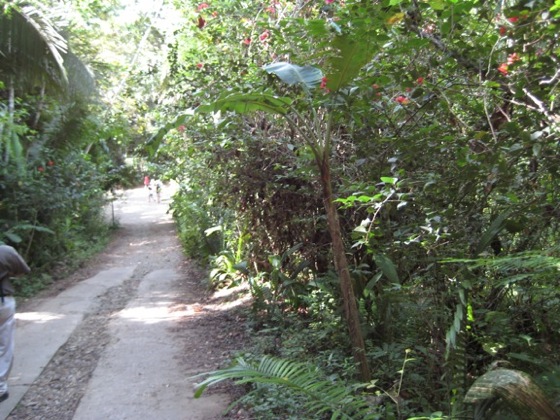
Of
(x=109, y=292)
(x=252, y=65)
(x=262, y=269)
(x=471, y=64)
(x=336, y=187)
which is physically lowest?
(x=109, y=292)

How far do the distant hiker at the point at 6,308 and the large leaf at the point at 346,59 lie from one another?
3.76 m

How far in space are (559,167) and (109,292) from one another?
8980 mm

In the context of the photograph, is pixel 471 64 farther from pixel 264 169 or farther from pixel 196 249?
pixel 196 249

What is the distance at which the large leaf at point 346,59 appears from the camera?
337 centimetres

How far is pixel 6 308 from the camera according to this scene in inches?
205

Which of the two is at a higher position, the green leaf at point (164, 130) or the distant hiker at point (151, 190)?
the green leaf at point (164, 130)

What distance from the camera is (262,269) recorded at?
838 centimetres

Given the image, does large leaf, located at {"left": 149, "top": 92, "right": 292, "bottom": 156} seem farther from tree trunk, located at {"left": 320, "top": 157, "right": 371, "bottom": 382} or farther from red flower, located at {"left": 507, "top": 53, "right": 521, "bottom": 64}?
red flower, located at {"left": 507, "top": 53, "right": 521, "bottom": 64}

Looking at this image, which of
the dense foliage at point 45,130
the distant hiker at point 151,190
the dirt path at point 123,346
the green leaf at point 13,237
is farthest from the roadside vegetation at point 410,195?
the distant hiker at point 151,190

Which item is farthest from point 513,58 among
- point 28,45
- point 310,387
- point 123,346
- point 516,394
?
point 28,45

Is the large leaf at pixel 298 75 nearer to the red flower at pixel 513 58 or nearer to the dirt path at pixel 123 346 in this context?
the red flower at pixel 513 58

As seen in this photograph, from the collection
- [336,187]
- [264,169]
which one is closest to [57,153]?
[264,169]

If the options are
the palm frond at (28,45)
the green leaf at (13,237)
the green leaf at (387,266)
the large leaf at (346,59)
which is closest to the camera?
the large leaf at (346,59)

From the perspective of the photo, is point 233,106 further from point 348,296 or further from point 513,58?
point 513,58
